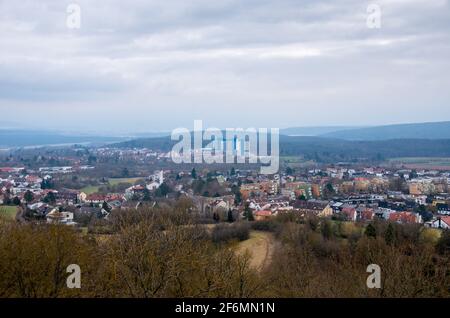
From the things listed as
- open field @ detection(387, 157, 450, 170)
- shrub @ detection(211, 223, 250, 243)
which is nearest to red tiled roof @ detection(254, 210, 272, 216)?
shrub @ detection(211, 223, 250, 243)

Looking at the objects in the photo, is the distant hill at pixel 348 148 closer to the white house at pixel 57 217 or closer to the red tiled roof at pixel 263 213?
the red tiled roof at pixel 263 213

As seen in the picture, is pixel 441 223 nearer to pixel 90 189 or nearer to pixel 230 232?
pixel 230 232

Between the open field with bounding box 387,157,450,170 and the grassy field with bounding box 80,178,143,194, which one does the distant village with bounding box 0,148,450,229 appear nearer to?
the grassy field with bounding box 80,178,143,194

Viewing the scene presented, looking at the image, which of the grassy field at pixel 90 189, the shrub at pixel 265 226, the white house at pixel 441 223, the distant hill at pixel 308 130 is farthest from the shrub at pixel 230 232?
the distant hill at pixel 308 130

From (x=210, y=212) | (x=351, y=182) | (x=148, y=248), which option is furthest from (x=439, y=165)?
(x=148, y=248)
